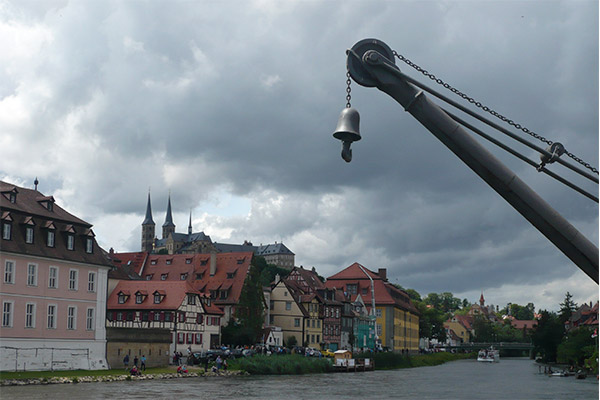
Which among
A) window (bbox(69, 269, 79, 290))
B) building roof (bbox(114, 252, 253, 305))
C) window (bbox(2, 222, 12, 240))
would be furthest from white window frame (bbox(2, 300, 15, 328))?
building roof (bbox(114, 252, 253, 305))

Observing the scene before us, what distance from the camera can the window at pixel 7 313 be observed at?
51.2 meters

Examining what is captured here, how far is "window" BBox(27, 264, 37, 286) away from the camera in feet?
174

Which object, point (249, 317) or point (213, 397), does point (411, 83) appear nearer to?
point (213, 397)

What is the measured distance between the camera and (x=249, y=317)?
89250 mm

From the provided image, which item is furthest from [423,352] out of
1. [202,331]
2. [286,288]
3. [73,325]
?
[73,325]

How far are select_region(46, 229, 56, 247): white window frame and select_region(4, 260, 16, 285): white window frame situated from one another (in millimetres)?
3536

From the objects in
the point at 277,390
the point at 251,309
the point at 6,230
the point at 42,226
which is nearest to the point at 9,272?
the point at 6,230

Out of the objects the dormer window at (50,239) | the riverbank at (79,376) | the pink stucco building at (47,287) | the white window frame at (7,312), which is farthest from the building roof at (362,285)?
the white window frame at (7,312)

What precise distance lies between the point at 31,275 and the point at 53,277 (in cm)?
209

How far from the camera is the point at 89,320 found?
191 ft

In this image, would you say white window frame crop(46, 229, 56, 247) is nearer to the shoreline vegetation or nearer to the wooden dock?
the shoreline vegetation

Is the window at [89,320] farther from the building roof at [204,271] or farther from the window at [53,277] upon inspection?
the building roof at [204,271]

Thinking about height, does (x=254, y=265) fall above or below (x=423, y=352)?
above

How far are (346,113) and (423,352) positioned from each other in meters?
138
